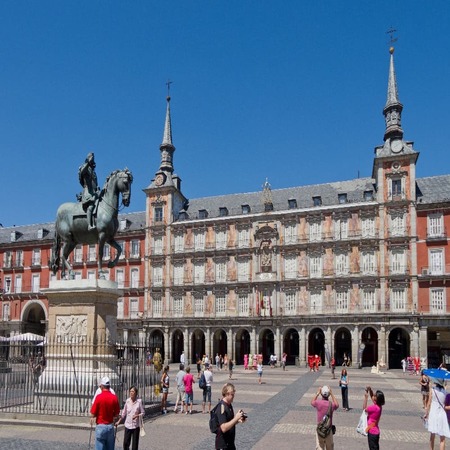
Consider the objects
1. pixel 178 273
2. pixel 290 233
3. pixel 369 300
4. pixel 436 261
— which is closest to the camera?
pixel 436 261

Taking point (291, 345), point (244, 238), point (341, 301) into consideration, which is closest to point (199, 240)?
point (244, 238)

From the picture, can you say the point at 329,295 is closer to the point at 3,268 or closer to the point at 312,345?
the point at 312,345

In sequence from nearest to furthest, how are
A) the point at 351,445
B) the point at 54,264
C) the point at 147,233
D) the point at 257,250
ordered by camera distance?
the point at 351,445 < the point at 54,264 < the point at 257,250 < the point at 147,233

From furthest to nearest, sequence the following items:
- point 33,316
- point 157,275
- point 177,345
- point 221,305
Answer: point 33,316 < point 157,275 < point 177,345 < point 221,305

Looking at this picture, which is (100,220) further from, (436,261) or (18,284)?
(18,284)

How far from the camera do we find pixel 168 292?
2238 inches

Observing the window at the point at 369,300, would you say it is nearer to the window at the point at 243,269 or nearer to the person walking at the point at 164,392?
the window at the point at 243,269

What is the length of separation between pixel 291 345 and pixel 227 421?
48.8 metres

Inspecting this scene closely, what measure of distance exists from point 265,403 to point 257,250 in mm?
34162

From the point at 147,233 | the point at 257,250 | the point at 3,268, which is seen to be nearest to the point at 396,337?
the point at 257,250

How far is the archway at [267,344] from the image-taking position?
177ft

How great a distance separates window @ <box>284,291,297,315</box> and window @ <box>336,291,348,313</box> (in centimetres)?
426

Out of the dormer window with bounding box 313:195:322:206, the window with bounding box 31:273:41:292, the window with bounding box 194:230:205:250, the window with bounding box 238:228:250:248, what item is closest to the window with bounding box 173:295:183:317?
the window with bounding box 194:230:205:250

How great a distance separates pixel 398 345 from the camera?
164ft
